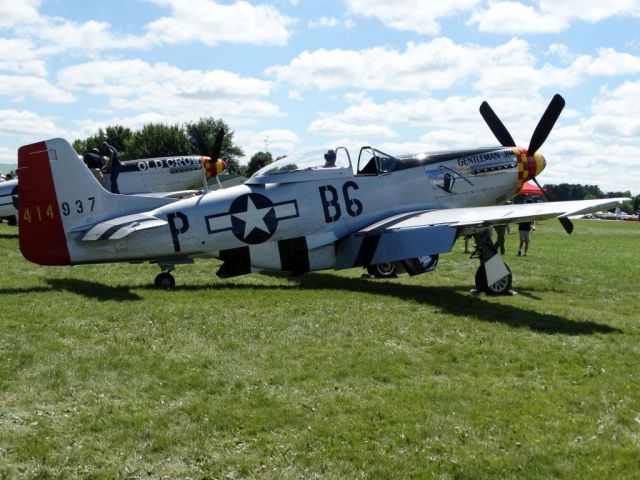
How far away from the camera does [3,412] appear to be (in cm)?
524

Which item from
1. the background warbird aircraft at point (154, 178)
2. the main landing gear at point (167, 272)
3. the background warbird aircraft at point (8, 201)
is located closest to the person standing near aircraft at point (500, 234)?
the main landing gear at point (167, 272)

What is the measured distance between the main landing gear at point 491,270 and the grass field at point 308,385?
0.86 meters

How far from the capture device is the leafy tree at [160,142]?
80438 mm

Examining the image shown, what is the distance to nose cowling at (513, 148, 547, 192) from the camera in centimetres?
1441

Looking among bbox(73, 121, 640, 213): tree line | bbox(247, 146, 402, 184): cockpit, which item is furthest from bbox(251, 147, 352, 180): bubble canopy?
bbox(73, 121, 640, 213): tree line

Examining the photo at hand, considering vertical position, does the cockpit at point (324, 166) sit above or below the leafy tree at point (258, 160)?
below

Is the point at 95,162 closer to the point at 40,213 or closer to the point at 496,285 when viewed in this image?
the point at 40,213

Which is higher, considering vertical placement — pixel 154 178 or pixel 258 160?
pixel 258 160

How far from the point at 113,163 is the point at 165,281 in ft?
31.7

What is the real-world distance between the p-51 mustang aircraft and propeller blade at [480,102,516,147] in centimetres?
828

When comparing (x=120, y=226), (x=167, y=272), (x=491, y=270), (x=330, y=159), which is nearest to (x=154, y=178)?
(x=330, y=159)

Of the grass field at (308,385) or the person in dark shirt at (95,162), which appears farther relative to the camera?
the person in dark shirt at (95,162)

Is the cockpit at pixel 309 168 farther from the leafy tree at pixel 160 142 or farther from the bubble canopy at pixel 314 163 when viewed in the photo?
the leafy tree at pixel 160 142

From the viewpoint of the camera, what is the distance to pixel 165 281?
37.3 feet
